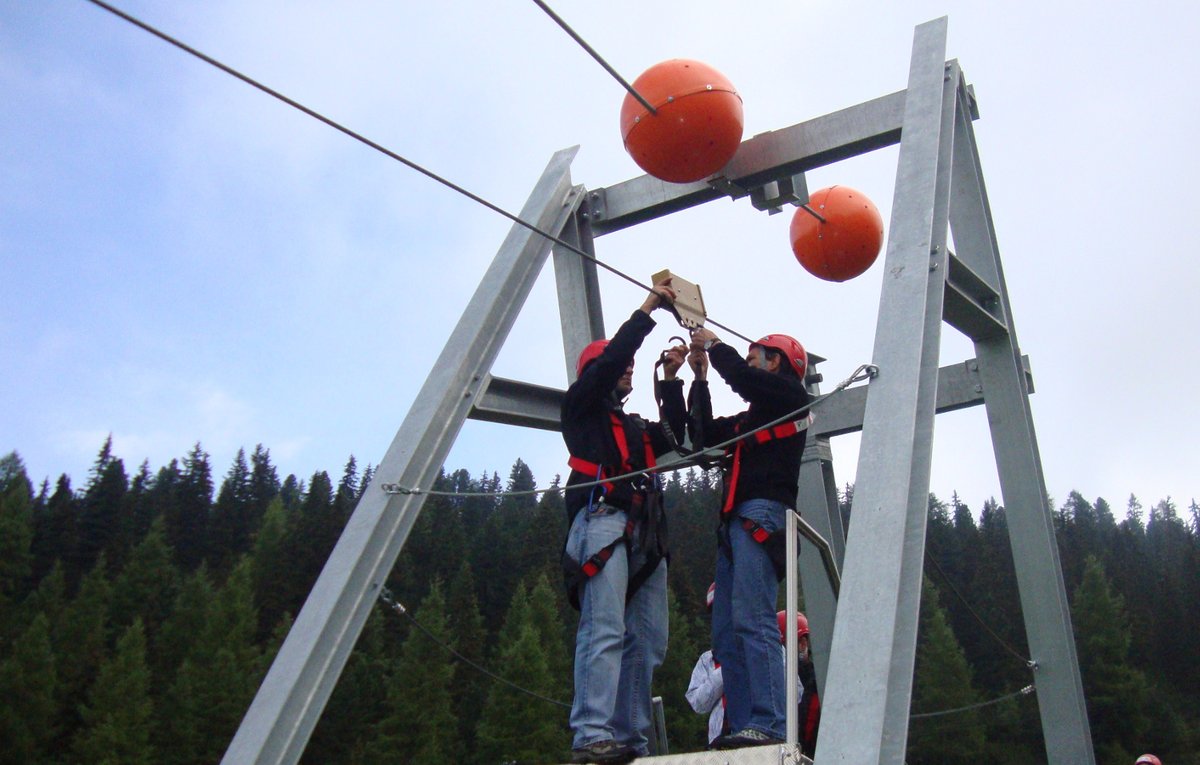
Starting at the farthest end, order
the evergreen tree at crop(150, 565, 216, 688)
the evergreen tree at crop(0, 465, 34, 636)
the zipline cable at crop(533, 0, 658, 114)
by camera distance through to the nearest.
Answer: the evergreen tree at crop(0, 465, 34, 636) → the evergreen tree at crop(150, 565, 216, 688) → the zipline cable at crop(533, 0, 658, 114)

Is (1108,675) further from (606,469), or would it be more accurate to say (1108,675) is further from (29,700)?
(606,469)

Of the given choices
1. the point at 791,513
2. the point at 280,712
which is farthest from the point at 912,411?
the point at 280,712

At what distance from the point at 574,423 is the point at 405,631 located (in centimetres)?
6707

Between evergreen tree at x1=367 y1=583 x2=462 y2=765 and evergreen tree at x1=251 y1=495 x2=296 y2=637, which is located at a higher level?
evergreen tree at x1=251 y1=495 x2=296 y2=637

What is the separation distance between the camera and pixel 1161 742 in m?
62.8

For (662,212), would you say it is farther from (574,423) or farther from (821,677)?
(821,677)

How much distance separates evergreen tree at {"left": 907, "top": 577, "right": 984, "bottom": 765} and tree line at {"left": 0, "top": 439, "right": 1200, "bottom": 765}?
13cm

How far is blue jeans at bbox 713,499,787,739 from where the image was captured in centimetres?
421

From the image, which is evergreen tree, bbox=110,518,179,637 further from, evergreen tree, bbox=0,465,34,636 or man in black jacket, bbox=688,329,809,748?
man in black jacket, bbox=688,329,809,748

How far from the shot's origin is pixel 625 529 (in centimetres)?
446

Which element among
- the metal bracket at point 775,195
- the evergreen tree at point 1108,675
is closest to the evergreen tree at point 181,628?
the evergreen tree at point 1108,675

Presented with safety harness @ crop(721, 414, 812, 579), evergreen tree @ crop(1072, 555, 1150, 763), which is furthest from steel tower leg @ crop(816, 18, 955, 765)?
evergreen tree @ crop(1072, 555, 1150, 763)

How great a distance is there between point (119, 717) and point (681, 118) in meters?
58.5

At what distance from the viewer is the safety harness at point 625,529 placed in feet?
14.2
